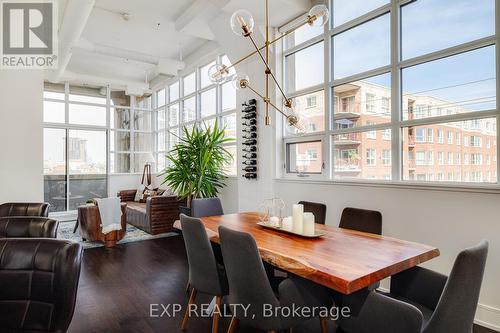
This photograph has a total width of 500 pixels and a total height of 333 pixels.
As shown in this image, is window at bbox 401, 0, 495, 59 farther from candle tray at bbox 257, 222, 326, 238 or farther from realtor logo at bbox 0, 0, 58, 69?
realtor logo at bbox 0, 0, 58, 69

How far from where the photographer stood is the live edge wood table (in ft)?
4.90

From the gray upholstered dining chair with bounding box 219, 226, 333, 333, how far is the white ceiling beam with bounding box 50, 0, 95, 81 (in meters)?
3.54

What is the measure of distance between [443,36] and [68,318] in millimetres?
3631

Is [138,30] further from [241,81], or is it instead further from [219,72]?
[241,81]

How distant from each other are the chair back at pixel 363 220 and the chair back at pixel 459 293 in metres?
1.14

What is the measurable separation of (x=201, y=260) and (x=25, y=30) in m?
4.52

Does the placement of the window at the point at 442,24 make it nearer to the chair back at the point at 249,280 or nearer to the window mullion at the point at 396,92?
the window mullion at the point at 396,92

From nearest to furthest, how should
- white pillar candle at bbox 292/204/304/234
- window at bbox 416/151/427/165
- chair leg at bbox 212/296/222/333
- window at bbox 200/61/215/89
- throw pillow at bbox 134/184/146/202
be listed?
chair leg at bbox 212/296/222/333 < white pillar candle at bbox 292/204/304/234 < window at bbox 416/151/427/165 < window at bbox 200/61/215/89 < throw pillow at bbox 134/184/146/202

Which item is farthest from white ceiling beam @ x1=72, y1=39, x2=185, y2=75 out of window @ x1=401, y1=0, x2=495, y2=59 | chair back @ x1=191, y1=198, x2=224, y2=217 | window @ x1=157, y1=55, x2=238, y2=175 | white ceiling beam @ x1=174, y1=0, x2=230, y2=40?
window @ x1=401, y1=0, x2=495, y2=59

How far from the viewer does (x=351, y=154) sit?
3604 millimetres

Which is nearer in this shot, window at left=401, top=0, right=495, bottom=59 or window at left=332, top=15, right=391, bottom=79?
window at left=401, top=0, right=495, bottom=59

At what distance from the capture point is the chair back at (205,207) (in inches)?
134

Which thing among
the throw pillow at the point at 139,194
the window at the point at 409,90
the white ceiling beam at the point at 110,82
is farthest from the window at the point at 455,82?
the white ceiling beam at the point at 110,82

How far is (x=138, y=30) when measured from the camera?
18.3 feet
